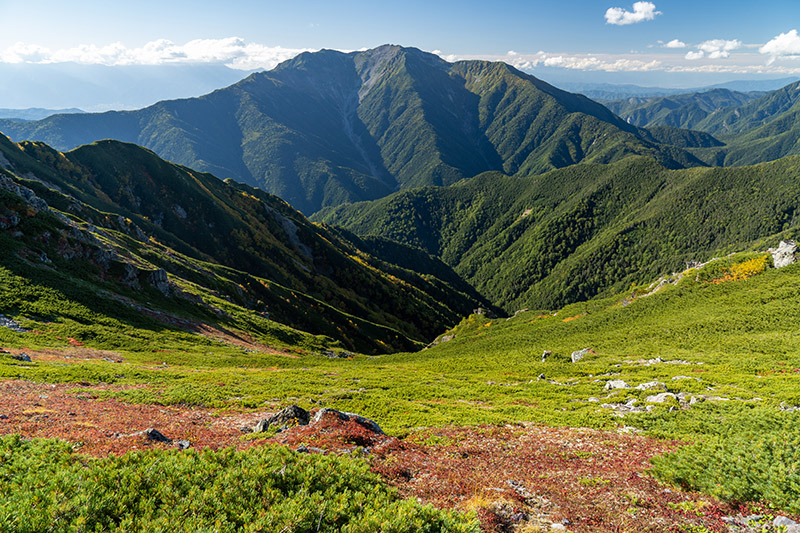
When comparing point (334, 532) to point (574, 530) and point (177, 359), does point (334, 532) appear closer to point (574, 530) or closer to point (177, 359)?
point (574, 530)

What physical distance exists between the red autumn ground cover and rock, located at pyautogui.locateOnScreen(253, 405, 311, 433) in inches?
50.7

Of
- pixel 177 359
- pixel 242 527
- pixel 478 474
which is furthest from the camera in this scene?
pixel 177 359

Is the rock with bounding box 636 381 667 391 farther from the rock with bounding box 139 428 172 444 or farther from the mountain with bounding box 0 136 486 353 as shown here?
the mountain with bounding box 0 136 486 353

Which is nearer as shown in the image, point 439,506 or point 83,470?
point 83,470

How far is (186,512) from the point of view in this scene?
8719 millimetres

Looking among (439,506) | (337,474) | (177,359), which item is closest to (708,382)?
(439,506)

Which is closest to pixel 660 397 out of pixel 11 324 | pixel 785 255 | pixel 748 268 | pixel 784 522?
pixel 784 522

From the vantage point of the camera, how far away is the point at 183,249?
10125 centimetres

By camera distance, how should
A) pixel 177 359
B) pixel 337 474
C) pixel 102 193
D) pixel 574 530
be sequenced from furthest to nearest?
pixel 102 193 → pixel 177 359 → pixel 337 474 → pixel 574 530

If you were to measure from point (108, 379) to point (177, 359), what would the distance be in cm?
1407

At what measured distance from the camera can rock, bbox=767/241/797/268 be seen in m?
54.5

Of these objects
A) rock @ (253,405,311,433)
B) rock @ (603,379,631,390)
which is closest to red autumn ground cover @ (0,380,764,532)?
rock @ (253,405,311,433)

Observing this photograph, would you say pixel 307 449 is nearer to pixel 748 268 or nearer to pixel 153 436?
pixel 153 436

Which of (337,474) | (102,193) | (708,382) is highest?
(102,193)
